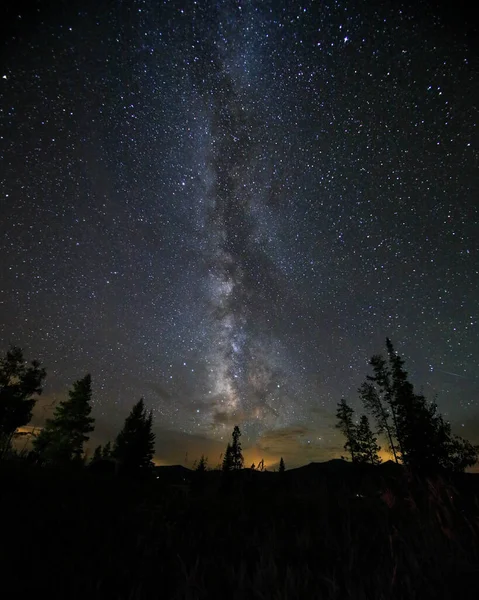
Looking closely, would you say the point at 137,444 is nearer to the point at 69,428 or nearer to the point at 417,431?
the point at 69,428

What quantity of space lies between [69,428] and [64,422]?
1075mm

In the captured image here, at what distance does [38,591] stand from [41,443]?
146ft

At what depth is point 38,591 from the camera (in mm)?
2699

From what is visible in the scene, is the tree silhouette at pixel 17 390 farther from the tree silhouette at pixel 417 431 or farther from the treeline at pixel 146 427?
the tree silhouette at pixel 417 431

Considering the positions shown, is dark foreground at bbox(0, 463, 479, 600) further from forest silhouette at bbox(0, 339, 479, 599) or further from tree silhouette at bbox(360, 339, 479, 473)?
tree silhouette at bbox(360, 339, 479, 473)

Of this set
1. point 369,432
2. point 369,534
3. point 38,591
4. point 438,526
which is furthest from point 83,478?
point 369,432

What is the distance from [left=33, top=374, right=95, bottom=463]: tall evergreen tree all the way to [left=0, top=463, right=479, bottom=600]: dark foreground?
35.6 metres

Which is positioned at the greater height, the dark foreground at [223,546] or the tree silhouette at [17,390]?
the tree silhouette at [17,390]

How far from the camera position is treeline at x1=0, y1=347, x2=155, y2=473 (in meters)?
28.8

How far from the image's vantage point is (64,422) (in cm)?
3778

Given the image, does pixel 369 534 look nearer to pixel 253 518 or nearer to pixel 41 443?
pixel 253 518

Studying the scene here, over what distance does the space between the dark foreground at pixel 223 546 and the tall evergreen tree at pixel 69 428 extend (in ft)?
117

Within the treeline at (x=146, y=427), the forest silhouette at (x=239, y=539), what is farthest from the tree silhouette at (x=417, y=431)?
the forest silhouette at (x=239, y=539)

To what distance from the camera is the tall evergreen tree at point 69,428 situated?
35.8 meters
